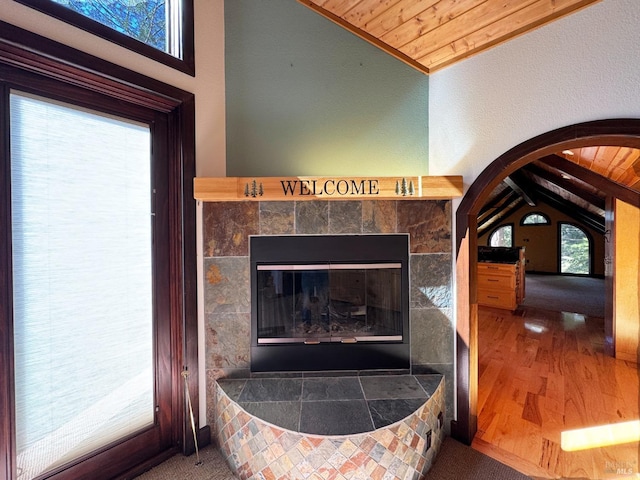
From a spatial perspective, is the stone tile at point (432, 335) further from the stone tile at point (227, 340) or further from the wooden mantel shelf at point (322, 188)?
the stone tile at point (227, 340)

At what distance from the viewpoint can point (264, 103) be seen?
1.95 metres

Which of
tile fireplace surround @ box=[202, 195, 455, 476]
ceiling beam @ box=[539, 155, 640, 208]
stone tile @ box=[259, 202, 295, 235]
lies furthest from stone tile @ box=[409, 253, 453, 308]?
ceiling beam @ box=[539, 155, 640, 208]

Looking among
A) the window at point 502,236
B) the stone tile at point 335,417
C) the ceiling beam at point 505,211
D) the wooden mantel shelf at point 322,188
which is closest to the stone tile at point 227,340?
the stone tile at point 335,417

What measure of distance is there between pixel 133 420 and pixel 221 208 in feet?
4.60

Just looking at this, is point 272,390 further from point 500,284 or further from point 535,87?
point 500,284

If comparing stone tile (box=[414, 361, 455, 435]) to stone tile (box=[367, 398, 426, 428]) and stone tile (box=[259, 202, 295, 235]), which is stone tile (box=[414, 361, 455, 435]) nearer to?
stone tile (box=[367, 398, 426, 428])

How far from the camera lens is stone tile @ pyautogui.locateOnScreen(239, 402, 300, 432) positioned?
1450mm

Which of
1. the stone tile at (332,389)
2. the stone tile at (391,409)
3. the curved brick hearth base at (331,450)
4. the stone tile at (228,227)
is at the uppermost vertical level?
the stone tile at (228,227)

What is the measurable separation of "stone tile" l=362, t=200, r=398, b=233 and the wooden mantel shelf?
199 millimetres

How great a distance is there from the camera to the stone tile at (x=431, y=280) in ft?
6.17

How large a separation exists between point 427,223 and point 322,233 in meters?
0.74

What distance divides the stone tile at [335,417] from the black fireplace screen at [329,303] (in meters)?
0.43

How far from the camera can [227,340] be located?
6.09ft

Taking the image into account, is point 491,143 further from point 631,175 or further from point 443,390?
point 631,175
